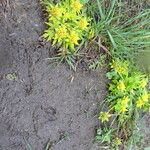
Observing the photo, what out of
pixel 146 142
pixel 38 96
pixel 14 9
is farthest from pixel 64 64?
pixel 146 142

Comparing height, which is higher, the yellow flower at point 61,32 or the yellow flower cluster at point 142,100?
the yellow flower at point 61,32

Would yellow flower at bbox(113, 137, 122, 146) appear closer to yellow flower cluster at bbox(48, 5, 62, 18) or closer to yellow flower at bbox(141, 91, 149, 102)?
yellow flower at bbox(141, 91, 149, 102)

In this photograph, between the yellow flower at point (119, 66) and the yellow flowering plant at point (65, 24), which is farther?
the yellow flower at point (119, 66)

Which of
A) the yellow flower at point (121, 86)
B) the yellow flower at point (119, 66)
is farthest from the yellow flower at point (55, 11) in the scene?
the yellow flower at point (121, 86)

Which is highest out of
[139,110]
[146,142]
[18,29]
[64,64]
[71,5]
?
[71,5]

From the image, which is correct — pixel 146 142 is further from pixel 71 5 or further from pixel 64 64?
pixel 71 5

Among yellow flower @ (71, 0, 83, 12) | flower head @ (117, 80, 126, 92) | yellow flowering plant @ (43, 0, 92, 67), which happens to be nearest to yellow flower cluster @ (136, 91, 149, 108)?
flower head @ (117, 80, 126, 92)

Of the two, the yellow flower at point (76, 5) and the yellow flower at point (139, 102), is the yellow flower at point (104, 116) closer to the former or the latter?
the yellow flower at point (139, 102)
